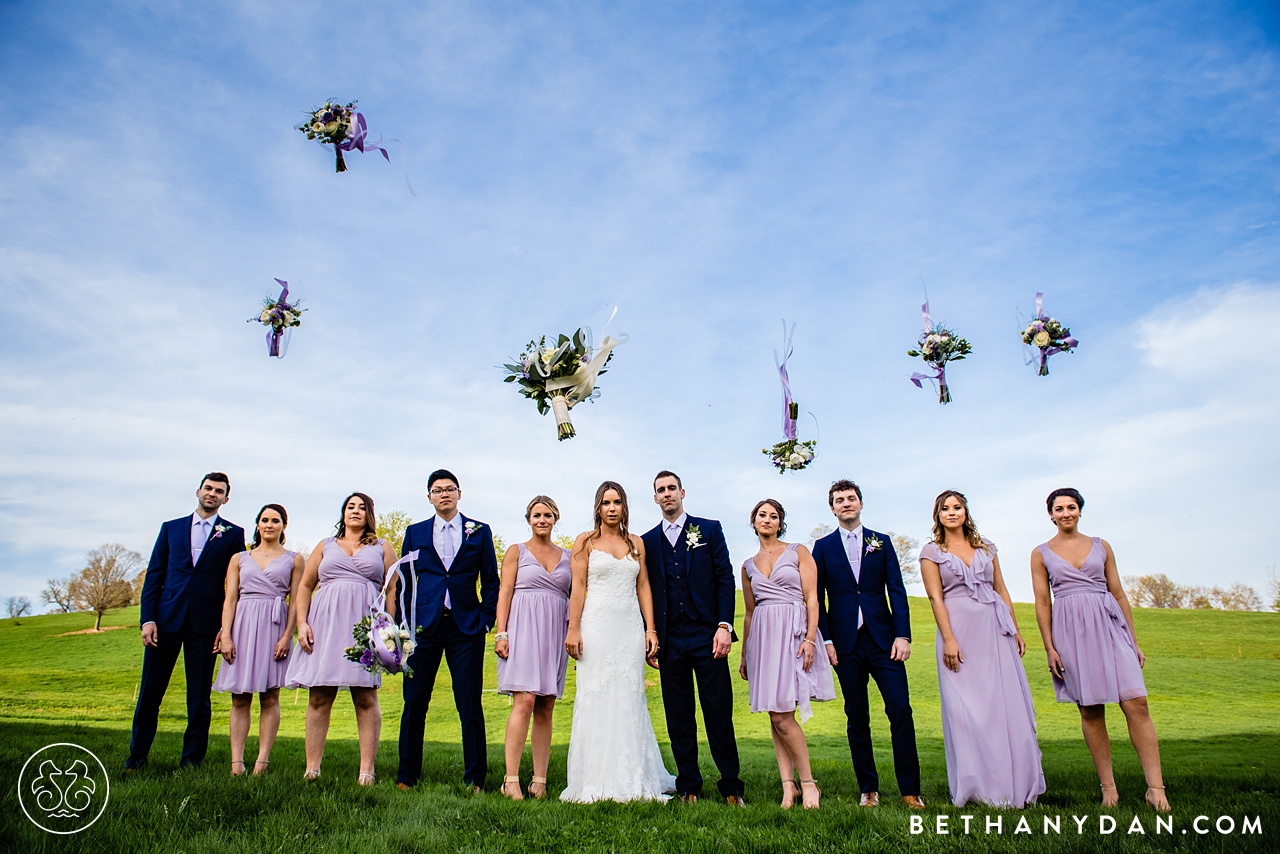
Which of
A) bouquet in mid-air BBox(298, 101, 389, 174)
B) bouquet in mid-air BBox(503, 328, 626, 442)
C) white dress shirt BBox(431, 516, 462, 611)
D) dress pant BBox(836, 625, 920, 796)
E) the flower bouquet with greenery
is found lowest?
dress pant BBox(836, 625, 920, 796)

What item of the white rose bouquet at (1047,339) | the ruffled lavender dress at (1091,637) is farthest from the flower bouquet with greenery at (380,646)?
the white rose bouquet at (1047,339)

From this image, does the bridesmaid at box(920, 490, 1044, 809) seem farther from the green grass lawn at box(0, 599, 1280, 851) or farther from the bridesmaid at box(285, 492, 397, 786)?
the bridesmaid at box(285, 492, 397, 786)

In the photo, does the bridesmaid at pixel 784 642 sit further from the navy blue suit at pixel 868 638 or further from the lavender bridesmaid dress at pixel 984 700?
the lavender bridesmaid dress at pixel 984 700

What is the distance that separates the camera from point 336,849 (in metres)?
4.26

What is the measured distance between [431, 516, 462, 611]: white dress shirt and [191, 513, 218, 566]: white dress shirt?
2234mm

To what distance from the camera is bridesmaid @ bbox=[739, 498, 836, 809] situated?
20.8 feet

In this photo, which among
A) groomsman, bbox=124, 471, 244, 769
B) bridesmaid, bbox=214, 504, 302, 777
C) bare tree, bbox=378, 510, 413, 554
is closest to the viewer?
bridesmaid, bbox=214, 504, 302, 777

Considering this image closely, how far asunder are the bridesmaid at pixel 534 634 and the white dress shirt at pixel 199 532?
9.84 feet

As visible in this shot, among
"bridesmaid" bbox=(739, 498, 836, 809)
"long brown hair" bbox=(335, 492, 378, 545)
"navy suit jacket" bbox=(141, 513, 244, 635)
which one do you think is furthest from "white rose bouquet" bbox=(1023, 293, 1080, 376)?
"navy suit jacket" bbox=(141, 513, 244, 635)

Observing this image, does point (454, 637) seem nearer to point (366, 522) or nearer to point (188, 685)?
point (366, 522)

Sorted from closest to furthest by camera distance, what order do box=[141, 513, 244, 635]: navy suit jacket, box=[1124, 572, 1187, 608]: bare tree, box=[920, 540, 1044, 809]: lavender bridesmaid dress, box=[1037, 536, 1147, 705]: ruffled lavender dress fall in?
box=[920, 540, 1044, 809]: lavender bridesmaid dress
box=[1037, 536, 1147, 705]: ruffled lavender dress
box=[141, 513, 244, 635]: navy suit jacket
box=[1124, 572, 1187, 608]: bare tree

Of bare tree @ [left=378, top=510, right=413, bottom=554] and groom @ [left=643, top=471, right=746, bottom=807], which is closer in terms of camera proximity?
groom @ [left=643, top=471, right=746, bottom=807]

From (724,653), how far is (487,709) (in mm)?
18026

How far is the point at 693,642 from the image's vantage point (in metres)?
6.61
